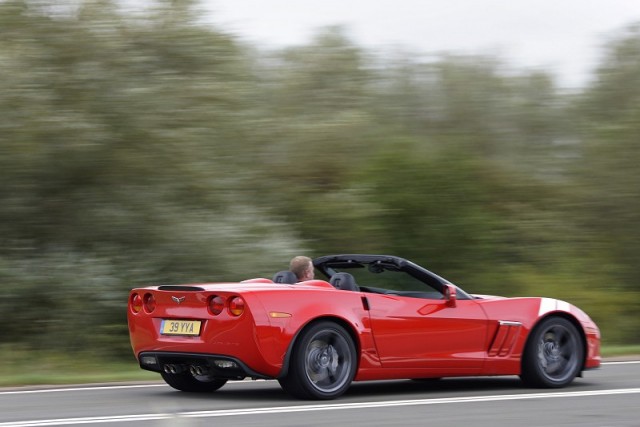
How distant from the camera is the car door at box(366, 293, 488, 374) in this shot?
844 cm

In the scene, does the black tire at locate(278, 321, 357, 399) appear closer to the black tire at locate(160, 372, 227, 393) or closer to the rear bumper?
the rear bumper

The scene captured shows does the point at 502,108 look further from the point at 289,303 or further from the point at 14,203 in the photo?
the point at 289,303

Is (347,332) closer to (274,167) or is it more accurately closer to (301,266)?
(301,266)

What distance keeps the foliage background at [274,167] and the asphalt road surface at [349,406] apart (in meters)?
6.57

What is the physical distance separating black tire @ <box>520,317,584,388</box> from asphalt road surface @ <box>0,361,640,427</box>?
140 millimetres

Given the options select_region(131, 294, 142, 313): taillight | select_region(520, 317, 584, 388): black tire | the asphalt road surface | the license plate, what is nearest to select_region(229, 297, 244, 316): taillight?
the license plate

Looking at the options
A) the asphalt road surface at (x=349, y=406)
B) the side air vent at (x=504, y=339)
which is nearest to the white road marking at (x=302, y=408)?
the asphalt road surface at (x=349, y=406)

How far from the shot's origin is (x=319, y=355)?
8070 mm

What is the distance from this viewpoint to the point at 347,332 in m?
8.26

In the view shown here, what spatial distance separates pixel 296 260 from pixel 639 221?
18.7m

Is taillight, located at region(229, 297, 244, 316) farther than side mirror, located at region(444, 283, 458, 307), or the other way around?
side mirror, located at region(444, 283, 458, 307)

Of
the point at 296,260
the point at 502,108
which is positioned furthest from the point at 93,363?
the point at 502,108

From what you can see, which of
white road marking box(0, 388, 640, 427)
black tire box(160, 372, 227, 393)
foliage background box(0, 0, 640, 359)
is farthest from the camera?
foliage background box(0, 0, 640, 359)

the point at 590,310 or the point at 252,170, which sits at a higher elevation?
the point at 252,170
